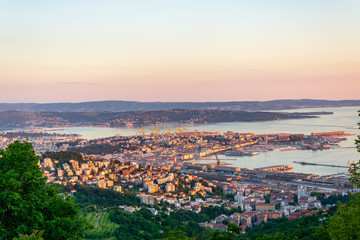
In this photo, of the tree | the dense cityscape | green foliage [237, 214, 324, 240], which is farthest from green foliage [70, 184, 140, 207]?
the tree

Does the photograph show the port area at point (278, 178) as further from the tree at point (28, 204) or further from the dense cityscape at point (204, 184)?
the tree at point (28, 204)

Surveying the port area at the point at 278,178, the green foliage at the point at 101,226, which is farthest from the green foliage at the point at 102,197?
the port area at the point at 278,178

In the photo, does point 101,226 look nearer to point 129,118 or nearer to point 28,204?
point 28,204

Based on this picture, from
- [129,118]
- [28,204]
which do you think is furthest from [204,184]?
[129,118]

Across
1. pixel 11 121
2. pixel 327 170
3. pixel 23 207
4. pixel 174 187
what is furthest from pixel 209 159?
pixel 11 121

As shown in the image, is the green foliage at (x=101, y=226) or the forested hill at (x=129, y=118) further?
the forested hill at (x=129, y=118)
